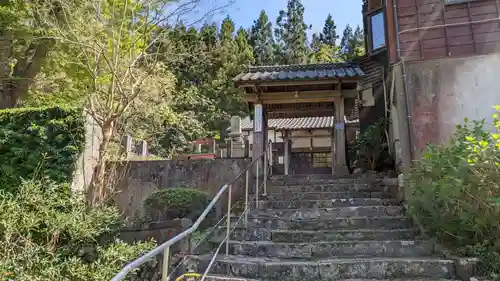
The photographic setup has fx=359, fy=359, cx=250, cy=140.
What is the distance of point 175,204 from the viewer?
6477 mm

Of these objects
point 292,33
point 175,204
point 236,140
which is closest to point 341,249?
point 175,204

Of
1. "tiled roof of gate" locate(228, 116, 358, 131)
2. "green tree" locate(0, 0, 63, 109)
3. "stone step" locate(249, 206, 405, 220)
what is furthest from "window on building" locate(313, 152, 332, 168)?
"green tree" locate(0, 0, 63, 109)

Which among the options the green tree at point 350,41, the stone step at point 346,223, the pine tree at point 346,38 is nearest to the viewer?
the stone step at point 346,223

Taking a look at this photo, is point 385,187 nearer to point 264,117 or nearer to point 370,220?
point 370,220

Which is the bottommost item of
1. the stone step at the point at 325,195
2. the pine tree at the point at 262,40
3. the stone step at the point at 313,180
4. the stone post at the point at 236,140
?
the stone step at the point at 325,195

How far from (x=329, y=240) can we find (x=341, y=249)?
367mm

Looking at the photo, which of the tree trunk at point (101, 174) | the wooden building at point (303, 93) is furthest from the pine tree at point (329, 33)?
the tree trunk at point (101, 174)

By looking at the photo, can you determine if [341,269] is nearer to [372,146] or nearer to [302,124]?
[372,146]

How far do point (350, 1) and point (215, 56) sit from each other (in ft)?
33.2

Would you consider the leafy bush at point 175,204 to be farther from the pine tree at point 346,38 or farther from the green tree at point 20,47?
the pine tree at point 346,38

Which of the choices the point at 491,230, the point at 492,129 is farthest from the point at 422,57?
the point at 491,230

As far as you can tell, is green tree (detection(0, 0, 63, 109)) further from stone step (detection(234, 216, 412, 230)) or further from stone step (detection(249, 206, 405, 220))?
stone step (detection(234, 216, 412, 230))

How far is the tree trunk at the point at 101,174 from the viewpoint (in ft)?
24.3

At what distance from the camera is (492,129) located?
19.8ft
